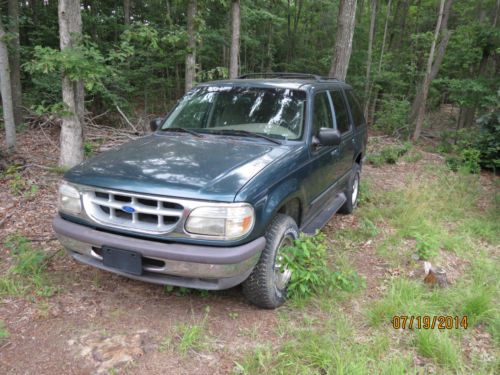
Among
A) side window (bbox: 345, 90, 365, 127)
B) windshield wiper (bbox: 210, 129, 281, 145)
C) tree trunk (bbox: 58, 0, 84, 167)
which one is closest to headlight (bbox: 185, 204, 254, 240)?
windshield wiper (bbox: 210, 129, 281, 145)

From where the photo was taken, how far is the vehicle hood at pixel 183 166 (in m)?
2.55

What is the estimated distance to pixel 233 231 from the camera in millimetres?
2514

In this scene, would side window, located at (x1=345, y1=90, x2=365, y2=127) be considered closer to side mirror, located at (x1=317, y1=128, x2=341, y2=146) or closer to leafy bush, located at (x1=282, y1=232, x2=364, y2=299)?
side mirror, located at (x1=317, y1=128, x2=341, y2=146)

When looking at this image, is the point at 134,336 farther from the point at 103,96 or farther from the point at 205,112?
the point at 103,96

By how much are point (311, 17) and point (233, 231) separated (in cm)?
2231

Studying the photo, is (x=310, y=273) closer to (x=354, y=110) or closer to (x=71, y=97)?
(x=354, y=110)

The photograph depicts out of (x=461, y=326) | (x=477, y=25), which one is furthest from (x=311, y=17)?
(x=461, y=326)

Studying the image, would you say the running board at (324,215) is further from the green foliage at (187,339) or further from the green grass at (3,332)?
the green grass at (3,332)

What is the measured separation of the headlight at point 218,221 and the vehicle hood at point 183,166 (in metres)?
0.08

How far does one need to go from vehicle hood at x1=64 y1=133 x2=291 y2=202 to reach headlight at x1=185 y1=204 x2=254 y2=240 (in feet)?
0.26

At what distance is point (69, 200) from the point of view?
2895 millimetres

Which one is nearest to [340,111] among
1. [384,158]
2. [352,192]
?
[352,192]

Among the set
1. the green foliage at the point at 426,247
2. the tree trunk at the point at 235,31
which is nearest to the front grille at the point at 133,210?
the green foliage at the point at 426,247
